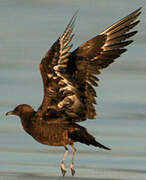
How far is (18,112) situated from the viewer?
51.0 ft

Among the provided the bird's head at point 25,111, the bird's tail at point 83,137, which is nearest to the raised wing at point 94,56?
the bird's tail at point 83,137

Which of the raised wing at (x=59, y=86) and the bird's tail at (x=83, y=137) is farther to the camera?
the bird's tail at (x=83, y=137)

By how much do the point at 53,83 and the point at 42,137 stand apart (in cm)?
88

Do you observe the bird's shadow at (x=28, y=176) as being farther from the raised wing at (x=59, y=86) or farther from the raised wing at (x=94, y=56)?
the raised wing at (x=94, y=56)

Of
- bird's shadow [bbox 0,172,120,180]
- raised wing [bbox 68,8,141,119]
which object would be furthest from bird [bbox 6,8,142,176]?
bird's shadow [bbox 0,172,120,180]

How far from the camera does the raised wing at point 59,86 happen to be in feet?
47.8

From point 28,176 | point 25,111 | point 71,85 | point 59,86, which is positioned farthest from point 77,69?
point 28,176

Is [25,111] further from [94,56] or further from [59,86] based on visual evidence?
[94,56]

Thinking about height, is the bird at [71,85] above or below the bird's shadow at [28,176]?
above

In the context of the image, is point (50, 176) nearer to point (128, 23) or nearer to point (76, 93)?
point (76, 93)

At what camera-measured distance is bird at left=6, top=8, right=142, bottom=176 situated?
1467 centimetres

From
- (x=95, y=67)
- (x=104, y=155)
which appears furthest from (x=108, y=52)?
(x=104, y=155)

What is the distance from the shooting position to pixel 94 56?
1501 cm

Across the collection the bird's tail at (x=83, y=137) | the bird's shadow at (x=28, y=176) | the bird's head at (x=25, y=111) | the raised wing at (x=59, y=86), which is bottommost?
the bird's shadow at (x=28, y=176)
